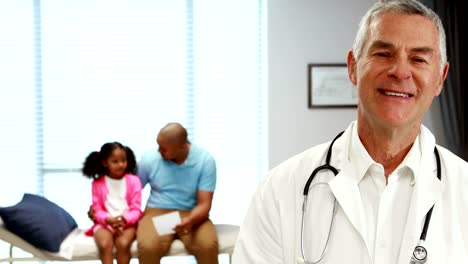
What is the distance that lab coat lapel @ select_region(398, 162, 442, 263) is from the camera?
1.20 meters

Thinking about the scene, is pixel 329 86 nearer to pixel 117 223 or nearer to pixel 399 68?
pixel 117 223

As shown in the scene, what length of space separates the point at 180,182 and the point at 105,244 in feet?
2.20

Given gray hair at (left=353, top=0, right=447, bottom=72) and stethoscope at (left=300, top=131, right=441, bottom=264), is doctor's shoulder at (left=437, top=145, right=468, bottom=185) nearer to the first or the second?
stethoscope at (left=300, top=131, right=441, bottom=264)

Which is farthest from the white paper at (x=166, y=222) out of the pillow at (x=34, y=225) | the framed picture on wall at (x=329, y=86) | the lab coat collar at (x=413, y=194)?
the lab coat collar at (x=413, y=194)

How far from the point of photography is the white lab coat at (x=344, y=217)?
1.22 meters

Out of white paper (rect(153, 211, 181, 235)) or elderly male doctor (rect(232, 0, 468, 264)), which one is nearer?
elderly male doctor (rect(232, 0, 468, 264))

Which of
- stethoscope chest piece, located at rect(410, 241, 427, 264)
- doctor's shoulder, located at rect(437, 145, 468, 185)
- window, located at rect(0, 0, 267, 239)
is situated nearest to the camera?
stethoscope chest piece, located at rect(410, 241, 427, 264)

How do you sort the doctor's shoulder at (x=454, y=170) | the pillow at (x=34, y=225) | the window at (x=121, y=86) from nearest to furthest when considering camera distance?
the doctor's shoulder at (x=454, y=170)
the pillow at (x=34, y=225)
the window at (x=121, y=86)

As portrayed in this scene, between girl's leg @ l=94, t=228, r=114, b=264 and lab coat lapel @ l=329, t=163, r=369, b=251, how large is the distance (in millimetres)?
2240

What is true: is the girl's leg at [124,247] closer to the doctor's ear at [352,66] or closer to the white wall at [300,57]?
the white wall at [300,57]

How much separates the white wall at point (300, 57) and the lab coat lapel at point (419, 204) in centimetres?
327

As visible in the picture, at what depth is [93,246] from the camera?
3.25 meters

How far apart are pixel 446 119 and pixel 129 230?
2.89m

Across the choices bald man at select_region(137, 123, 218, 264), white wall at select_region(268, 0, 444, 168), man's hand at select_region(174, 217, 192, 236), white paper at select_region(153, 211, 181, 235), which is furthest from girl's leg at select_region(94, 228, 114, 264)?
white wall at select_region(268, 0, 444, 168)
